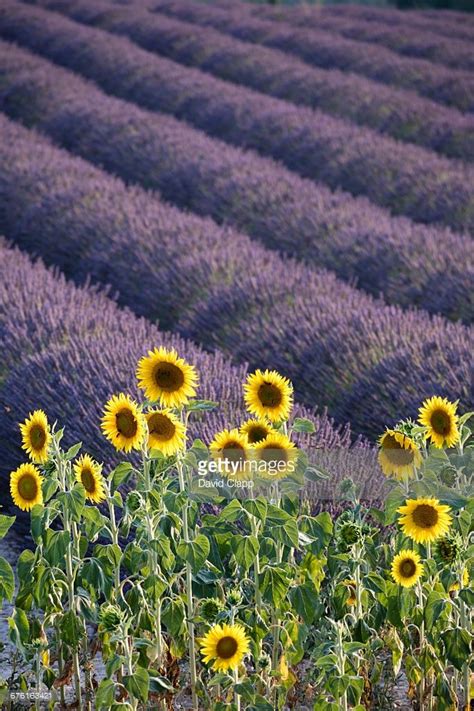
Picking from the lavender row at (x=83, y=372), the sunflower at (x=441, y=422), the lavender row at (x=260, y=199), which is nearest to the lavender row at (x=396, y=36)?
the lavender row at (x=260, y=199)

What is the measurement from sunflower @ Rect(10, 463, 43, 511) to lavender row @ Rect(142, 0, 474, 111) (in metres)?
8.46

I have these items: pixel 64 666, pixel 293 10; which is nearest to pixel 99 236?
pixel 64 666

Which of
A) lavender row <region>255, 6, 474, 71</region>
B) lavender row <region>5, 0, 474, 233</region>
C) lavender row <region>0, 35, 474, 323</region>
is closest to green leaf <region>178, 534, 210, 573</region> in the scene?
lavender row <region>0, 35, 474, 323</region>

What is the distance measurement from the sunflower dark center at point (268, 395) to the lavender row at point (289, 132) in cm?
430

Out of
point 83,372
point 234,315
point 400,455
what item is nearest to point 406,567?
point 400,455

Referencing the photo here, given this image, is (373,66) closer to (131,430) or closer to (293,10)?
(293,10)

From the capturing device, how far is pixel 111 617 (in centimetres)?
194

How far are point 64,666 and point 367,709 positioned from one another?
0.60m

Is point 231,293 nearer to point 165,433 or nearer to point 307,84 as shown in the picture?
point 165,433

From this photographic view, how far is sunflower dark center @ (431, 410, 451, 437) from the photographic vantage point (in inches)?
83.3

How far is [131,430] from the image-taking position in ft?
6.66

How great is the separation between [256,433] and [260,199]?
4273 mm

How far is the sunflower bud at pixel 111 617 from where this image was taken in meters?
1.94

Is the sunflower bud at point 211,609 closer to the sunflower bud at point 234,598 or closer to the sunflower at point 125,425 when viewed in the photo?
the sunflower bud at point 234,598
